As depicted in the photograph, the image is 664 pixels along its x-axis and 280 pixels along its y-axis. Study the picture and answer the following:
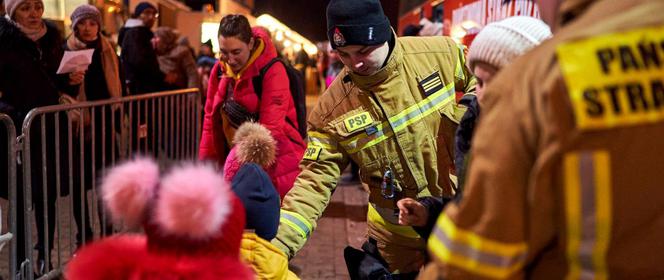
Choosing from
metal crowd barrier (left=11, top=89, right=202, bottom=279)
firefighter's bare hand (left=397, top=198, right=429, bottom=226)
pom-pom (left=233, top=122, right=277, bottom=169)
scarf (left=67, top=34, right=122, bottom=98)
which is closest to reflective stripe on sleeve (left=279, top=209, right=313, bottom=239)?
firefighter's bare hand (left=397, top=198, right=429, bottom=226)

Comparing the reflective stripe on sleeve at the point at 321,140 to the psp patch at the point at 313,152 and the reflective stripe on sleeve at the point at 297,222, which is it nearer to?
the psp patch at the point at 313,152

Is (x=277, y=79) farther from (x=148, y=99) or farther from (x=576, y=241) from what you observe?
(x=576, y=241)

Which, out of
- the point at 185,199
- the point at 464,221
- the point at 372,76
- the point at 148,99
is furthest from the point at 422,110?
the point at 148,99

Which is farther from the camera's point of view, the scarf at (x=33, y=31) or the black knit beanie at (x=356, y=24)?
the scarf at (x=33, y=31)

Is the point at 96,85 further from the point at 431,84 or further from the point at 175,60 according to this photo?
the point at 431,84

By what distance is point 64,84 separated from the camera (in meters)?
5.87

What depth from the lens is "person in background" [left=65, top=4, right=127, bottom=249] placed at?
233 inches

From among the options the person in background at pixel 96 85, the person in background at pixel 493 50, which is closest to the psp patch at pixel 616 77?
the person in background at pixel 493 50

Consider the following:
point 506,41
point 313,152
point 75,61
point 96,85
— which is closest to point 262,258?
point 313,152

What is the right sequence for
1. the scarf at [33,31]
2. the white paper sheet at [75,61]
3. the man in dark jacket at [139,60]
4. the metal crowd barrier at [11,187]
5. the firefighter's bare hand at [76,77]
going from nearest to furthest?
the metal crowd barrier at [11,187] → the scarf at [33,31] → the white paper sheet at [75,61] → the firefighter's bare hand at [76,77] → the man in dark jacket at [139,60]

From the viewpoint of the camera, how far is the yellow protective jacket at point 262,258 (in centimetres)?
253

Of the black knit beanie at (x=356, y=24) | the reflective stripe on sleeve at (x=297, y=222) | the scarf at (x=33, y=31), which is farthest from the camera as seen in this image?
the scarf at (x=33, y=31)

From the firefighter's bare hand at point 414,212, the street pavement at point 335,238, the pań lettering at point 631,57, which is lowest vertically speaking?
the street pavement at point 335,238

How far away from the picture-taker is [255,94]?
525cm
